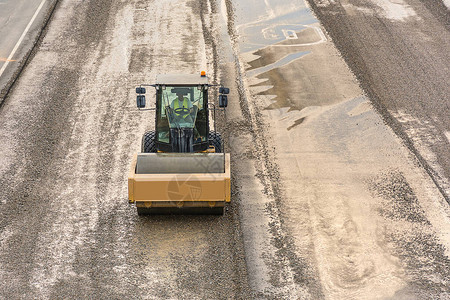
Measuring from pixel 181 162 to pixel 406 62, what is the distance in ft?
37.3

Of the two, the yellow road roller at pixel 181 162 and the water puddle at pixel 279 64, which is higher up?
the yellow road roller at pixel 181 162

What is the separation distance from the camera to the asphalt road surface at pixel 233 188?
12.3m

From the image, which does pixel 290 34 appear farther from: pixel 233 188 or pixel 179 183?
pixel 179 183

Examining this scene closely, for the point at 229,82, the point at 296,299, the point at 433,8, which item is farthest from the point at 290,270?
the point at 433,8

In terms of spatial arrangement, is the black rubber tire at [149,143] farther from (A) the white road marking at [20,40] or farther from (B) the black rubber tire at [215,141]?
(A) the white road marking at [20,40]

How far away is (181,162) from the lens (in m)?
13.6

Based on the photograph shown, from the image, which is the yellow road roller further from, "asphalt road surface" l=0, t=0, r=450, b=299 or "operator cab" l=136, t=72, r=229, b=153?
"asphalt road surface" l=0, t=0, r=450, b=299

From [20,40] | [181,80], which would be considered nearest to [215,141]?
[181,80]

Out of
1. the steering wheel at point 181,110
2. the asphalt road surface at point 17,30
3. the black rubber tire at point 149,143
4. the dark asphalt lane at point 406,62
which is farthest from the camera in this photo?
the asphalt road surface at point 17,30

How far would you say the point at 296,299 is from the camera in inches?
465

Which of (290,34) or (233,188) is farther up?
(233,188)

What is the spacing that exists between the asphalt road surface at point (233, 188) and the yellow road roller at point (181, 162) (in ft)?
1.96

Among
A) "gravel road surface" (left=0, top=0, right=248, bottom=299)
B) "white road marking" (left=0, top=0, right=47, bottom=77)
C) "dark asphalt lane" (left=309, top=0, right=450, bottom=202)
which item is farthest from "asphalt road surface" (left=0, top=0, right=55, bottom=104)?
"dark asphalt lane" (left=309, top=0, right=450, bottom=202)

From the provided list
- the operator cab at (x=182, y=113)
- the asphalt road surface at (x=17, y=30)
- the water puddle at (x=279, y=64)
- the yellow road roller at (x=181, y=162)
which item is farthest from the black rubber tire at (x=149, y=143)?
the water puddle at (x=279, y=64)
